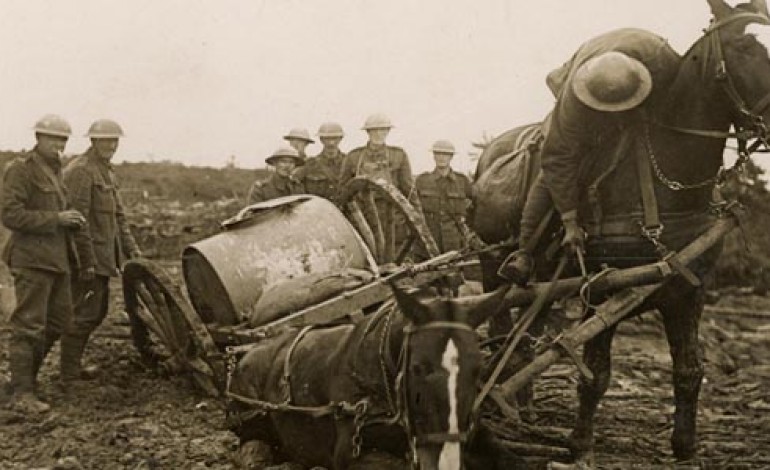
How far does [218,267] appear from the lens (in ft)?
25.2

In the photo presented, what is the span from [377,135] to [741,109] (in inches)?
255

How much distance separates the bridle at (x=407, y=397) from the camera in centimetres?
408

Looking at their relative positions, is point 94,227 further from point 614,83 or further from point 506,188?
point 614,83

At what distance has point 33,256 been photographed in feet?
27.2

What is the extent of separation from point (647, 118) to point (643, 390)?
4068 mm

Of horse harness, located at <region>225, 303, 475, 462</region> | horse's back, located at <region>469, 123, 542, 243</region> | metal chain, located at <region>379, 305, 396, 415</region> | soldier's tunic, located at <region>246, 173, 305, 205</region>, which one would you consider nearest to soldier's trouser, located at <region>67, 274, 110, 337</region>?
soldier's tunic, located at <region>246, 173, 305, 205</region>

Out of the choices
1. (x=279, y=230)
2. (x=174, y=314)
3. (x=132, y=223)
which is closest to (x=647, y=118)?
(x=279, y=230)

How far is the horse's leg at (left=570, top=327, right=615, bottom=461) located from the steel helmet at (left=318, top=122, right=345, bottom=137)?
6.06m

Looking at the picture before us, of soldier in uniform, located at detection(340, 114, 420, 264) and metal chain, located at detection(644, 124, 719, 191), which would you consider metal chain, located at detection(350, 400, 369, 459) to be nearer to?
metal chain, located at detection(644, 124, 719, 191)

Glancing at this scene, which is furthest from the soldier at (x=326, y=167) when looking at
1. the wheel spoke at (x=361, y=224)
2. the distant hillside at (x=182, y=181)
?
the distant hillside at (x=182, y=181)

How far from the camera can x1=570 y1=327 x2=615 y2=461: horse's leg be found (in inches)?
254

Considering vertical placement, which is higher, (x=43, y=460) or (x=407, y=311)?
(x=407, y=311)

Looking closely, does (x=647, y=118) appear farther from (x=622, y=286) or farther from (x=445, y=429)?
(x=445, y=429)

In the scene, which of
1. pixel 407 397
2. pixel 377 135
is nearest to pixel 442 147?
pixel 377 135
